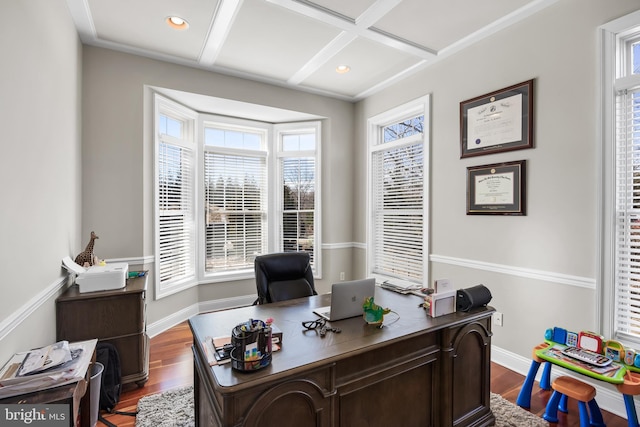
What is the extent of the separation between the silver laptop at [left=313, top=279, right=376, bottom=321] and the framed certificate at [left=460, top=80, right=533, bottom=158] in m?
1.88

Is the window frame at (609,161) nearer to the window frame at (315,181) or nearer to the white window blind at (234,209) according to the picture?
the window frame at (315,181)

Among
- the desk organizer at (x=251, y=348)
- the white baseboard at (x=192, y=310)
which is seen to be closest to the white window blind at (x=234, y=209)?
the white baseboard at (x=192, y=310)

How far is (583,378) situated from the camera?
226cm

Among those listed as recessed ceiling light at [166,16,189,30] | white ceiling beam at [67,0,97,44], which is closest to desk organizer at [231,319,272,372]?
recessed ceiling light at [166,16,189,30]

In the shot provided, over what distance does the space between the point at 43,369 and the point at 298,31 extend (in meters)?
2.93

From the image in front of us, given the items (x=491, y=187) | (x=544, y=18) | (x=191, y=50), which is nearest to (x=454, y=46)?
(x=544, y=18)

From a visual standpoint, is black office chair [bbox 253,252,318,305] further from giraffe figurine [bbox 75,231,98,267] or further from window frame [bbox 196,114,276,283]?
window frame [bbox 196,114,276,283]

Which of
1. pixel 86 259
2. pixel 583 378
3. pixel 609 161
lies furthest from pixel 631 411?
pixel 86 259

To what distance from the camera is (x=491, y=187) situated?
9.24 ft

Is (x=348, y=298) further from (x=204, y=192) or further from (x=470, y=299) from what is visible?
(x=204, y=192)

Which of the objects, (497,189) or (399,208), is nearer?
(497,189)

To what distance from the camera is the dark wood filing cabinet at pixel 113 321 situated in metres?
2.17

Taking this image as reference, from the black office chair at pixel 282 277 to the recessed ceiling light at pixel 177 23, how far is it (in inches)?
83.5

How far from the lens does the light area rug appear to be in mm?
1988
